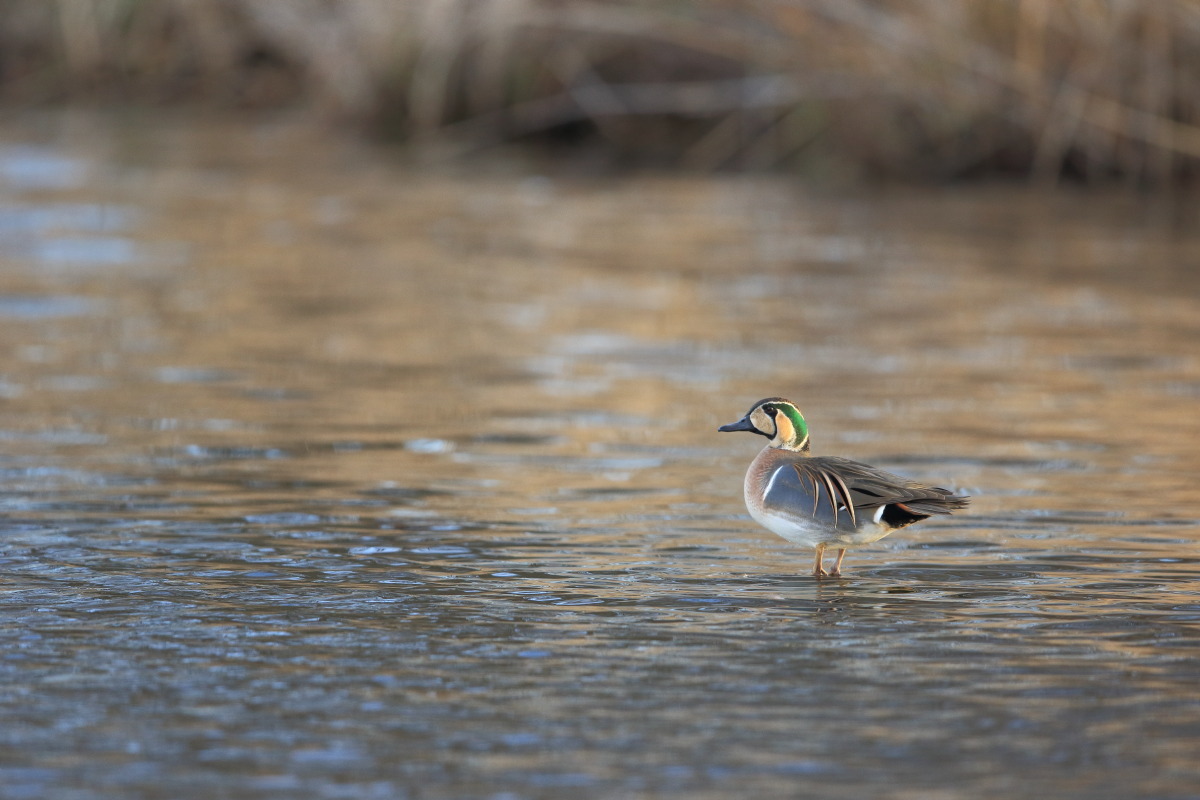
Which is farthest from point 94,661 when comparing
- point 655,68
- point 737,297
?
point 655,68

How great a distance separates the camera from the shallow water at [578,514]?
14.8ft

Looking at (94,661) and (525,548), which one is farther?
(525,548)

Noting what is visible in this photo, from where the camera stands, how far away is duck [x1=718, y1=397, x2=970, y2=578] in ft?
19.4

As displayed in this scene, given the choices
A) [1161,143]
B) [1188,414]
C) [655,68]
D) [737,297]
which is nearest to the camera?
[1188,414]

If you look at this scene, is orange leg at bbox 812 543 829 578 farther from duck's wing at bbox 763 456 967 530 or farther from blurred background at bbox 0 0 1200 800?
duck's wing at bbox 763 456 967 530

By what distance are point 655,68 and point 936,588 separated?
603 inches

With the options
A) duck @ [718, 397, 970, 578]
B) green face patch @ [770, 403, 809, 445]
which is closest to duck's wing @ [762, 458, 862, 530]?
duck @ [718, 397, 970, 578]

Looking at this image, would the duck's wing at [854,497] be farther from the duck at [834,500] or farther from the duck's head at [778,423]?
the duck's head at [778,423]

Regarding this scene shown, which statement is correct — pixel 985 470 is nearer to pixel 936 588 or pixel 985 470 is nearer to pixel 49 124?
pixel 936 588

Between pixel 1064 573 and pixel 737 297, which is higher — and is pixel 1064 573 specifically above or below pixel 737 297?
below

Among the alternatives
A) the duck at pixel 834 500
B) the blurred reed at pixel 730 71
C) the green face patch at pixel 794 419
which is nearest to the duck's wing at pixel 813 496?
the duck at pixel 834 500

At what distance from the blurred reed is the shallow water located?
173 centimetres

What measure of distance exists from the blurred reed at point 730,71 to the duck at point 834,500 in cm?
1020

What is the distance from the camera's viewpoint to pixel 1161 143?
17.0m
